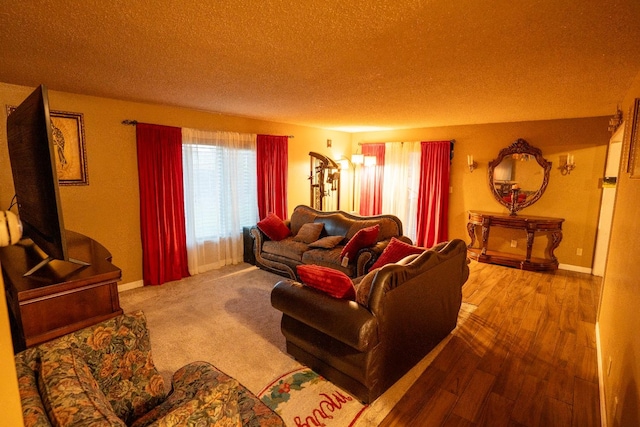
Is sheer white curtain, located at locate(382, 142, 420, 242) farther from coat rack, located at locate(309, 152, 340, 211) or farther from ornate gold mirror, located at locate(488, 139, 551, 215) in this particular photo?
ornate gold mirror, located at locate(488, 139, 551, 215)

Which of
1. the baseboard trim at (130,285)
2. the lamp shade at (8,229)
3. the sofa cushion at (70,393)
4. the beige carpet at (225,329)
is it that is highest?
the lamp shade at (8,229)

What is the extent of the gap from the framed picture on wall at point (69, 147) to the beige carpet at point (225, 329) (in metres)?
1.53

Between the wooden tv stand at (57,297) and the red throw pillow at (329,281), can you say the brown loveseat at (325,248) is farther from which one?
the wooden tv stand at (57,297)

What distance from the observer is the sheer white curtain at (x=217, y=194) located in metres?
4.55

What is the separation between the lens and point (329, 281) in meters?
2.24

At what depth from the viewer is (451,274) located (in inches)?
108

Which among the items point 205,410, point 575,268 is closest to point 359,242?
point 205,410

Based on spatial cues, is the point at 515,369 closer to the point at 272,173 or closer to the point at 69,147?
the point at 272,173

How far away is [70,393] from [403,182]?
19.8 feet

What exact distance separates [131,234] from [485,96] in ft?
15.0

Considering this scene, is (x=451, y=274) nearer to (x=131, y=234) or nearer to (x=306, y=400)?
(x=306, y=400)

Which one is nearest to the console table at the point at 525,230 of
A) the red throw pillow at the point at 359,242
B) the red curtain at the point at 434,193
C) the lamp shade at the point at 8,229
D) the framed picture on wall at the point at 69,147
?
the red curtain at the point at 434,193

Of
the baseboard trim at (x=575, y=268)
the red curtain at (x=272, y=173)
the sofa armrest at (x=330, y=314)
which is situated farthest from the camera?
the red curtain at (x=272, y=173)

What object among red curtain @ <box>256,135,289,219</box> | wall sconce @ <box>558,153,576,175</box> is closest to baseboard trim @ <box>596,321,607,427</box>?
wall sconce @ <box>558,153,576,175</box>
